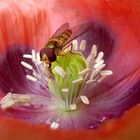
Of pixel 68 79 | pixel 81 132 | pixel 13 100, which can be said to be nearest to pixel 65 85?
pixel 68 79

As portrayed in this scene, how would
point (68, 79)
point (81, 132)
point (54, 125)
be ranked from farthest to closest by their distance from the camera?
1. point (68, 79)
2. point (54, 125)
3. point (81, 132)

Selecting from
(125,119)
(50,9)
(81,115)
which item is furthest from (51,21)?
(125,119)

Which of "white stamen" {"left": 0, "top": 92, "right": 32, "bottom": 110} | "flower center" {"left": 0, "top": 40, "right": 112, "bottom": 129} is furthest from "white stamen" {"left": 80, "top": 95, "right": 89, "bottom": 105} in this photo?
"white stamen" {"left": 0, "top": 92, "right": 32, "bottom": 110}

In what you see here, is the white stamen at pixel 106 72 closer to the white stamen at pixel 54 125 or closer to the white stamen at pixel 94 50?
the white stamen at pixel 94 50

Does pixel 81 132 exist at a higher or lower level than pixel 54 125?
higher

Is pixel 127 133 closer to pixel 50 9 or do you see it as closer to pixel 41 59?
pixel 41 59

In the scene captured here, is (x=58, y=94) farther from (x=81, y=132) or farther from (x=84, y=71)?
(x=81, y=132)
